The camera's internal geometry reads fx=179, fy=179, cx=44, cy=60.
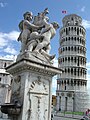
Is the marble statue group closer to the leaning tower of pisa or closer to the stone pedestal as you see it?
the stone pedestal

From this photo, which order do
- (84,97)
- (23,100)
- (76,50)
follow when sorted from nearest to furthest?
(23,100) → (84,97) → (76,50)

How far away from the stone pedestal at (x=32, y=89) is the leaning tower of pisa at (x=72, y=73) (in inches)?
2223

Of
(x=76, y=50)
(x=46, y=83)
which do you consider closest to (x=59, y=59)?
(x=76, y=50)

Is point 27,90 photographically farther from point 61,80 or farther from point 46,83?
point 61,80

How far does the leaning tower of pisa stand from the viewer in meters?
59.9

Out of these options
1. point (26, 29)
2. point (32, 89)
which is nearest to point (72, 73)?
point (26, 29)

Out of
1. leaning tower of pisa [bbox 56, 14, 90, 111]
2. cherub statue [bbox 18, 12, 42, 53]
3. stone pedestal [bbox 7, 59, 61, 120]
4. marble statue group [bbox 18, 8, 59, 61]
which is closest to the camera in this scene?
stone pedestal [bbox 7, 59, 61, 120]

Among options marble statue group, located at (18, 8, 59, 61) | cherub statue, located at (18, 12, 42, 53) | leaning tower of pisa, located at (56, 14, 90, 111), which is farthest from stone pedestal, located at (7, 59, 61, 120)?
leaning tower of pisa, located at (56, 14, 90, 111)

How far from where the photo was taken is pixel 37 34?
5.50 metres

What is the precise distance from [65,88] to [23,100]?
5837 cm

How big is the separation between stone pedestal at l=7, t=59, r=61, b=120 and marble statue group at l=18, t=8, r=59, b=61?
Answer: 0.49 meters

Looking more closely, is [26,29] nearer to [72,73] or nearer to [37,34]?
[37,34]

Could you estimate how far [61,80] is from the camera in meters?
62.5

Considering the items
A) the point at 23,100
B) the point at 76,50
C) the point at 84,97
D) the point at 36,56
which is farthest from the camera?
the point at 76,50
